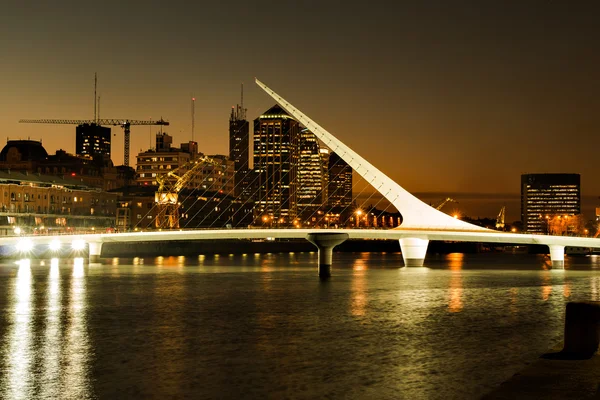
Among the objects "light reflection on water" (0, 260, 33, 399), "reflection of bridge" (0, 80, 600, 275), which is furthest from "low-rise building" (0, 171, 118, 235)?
"light reflection on water" (0, 260, 33, 399)

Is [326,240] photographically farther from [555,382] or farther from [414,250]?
[555,382]

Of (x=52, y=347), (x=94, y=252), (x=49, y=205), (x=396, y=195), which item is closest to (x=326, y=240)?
(x=396, y=195)

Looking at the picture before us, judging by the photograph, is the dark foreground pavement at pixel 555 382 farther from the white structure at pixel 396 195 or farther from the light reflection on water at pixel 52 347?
the white structure at pixel 396 195

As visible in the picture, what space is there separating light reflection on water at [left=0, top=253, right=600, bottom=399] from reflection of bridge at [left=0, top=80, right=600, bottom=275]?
10.6m

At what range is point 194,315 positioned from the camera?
31859 mm

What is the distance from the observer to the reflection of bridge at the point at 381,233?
2341 inches

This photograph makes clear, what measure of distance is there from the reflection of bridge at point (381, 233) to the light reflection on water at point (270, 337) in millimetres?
10625

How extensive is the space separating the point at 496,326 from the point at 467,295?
13.3 m

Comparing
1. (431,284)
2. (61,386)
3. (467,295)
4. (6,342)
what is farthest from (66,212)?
(61,386)

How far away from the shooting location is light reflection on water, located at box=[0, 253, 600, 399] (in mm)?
17391

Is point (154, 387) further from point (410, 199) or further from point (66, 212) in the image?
point (66, 212)

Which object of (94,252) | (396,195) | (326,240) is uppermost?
(396,195)

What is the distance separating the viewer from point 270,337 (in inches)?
993

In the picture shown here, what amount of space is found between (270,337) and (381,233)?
35712 millimetres
